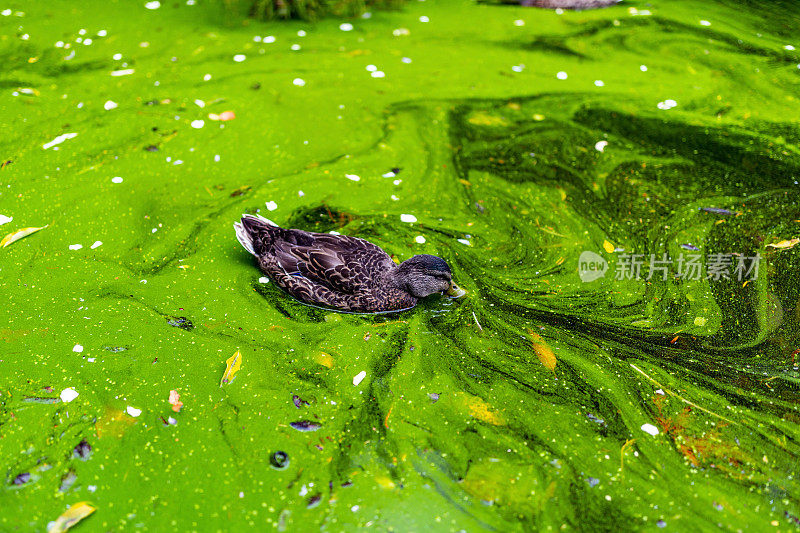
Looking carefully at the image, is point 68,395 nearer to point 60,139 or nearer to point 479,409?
point 479,409

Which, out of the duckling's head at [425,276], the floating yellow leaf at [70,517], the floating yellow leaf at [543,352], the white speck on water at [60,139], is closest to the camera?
the floating yellow leaf at [70,517]

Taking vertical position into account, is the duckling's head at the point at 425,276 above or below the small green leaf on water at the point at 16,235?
above

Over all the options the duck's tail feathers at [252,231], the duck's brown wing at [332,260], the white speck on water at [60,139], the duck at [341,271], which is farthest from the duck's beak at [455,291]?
the white speck on water at [60,139]

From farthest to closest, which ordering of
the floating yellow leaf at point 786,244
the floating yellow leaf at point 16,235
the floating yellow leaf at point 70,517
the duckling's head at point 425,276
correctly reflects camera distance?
1. the floating yellow leaf at point 786,244
2. the floating yellow leaf at point 16,235
3. the duckling's head at point 425,276
4. the floating yellow leaf at point 70,517

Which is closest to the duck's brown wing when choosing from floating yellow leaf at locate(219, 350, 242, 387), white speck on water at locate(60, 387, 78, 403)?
floating yellow leaf at locate(219, 350, 242, 387)

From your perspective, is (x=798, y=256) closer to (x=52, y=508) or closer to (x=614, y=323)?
(x=614, y=323)

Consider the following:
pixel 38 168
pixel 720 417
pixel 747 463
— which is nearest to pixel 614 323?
pixel 720 417

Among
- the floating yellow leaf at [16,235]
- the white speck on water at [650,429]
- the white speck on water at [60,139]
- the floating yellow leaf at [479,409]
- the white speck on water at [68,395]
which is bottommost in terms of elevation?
the floating yellow leaf at [479,409]

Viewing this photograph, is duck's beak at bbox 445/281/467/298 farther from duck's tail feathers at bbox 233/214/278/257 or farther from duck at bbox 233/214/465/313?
duck's tail feathers at bbox 233/214/278/257

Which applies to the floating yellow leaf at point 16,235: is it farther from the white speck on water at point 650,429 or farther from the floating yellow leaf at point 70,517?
the white speck on water at point 650,429
